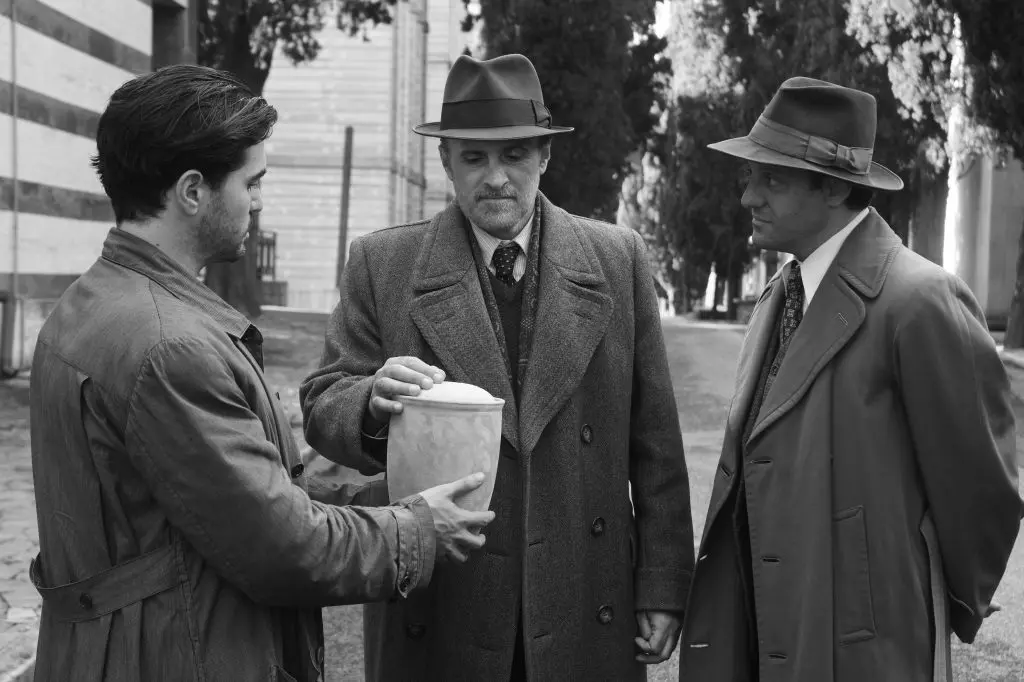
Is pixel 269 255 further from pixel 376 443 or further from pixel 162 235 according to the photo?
pixel 162 235

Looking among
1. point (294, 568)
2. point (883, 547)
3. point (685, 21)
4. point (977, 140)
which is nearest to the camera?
point (294, 568)

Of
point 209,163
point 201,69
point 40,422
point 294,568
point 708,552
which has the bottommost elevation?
point 708,552

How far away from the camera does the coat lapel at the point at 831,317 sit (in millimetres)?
3088

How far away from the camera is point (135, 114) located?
241 cm

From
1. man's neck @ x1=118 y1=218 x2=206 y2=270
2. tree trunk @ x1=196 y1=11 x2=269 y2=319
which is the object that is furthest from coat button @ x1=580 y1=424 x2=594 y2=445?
tree trunk @ x1=196 y1=11 x2=269 y2=319

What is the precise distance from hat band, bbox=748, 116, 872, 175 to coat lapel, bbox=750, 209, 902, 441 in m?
0.18

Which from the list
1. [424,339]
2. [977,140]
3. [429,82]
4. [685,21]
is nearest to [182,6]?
[977,140]

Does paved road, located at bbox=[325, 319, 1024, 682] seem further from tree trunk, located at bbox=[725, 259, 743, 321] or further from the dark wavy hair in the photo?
tree trunk, located at bbox=[725, 259, 743, 321]

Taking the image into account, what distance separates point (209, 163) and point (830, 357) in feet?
4.81

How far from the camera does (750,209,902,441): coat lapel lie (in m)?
3.09

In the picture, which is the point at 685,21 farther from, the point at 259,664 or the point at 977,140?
the point at 259,664

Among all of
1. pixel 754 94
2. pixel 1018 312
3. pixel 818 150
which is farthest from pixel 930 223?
pixel 818 150

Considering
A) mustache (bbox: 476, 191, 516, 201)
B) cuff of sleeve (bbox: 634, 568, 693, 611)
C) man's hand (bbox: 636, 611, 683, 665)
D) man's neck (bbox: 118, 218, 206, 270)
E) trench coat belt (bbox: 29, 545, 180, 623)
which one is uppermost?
mustache (bbox: 476, 191, 516, 201)

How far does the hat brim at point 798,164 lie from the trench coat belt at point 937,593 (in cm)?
80
